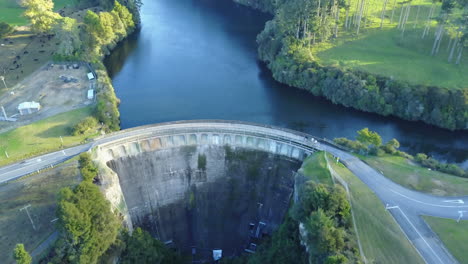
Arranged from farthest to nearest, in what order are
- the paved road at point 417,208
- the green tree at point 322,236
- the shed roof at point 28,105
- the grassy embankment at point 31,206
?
1. the shed roof at point 28,105
2. the grassy embankment at point 31,206
3. the paved road at point 417,208
4. the green tree at point 322,236

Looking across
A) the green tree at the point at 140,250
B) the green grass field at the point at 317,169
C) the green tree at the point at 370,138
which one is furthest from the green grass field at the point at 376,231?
the green tree at the point at 140,250

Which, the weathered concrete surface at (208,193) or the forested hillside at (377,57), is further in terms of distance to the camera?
the forested hillside at (377,57)

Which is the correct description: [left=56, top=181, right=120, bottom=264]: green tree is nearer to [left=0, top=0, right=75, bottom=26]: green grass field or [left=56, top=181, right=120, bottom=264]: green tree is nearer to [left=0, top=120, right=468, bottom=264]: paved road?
[left=0, top=120, right=468, bottom=264]: paved road

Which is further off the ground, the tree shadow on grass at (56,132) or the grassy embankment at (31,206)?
the tree shadow on grass at (56,132)

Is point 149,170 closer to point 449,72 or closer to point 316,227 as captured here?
point 316,227

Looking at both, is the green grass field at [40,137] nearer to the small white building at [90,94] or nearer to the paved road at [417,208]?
the small white building at [90,94]

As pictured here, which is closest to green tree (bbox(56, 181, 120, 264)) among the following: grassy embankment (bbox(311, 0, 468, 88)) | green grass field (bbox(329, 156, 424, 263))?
green grass field (bbox(329, 156, 424, 263))

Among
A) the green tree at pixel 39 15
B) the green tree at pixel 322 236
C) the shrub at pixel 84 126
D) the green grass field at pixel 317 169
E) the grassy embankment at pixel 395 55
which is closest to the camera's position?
the green tree at pixel 322 236
